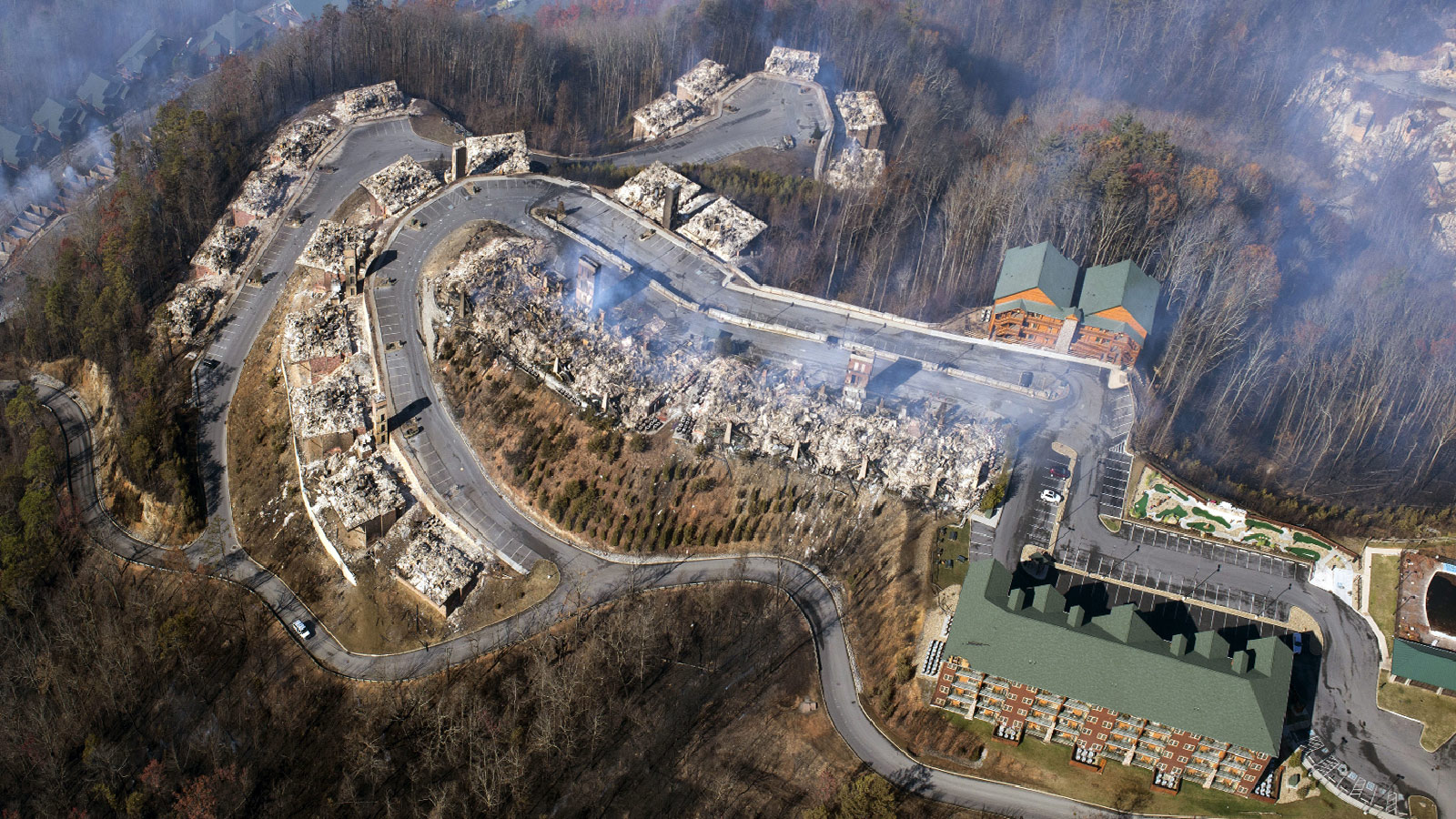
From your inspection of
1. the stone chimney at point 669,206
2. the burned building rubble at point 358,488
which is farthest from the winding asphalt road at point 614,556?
the burned building rubble at point 358,488

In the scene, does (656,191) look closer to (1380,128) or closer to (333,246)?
(333,246)

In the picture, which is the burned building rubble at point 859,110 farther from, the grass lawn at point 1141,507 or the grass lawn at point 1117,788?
the grass lawn at point 1117,788

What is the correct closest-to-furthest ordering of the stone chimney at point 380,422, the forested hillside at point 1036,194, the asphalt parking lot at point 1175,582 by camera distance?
the asphalt parking lot at point 1175,582
the stone chimney at point 380,422
the forested hillside at point 1036,194

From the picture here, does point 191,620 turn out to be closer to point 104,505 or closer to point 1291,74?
point 104,505

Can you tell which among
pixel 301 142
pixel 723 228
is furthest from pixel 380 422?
pixel 301 142

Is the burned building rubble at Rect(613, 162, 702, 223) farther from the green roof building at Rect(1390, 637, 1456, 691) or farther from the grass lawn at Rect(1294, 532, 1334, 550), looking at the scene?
the green roof building at Rect(1390, 637, 1456, 691)

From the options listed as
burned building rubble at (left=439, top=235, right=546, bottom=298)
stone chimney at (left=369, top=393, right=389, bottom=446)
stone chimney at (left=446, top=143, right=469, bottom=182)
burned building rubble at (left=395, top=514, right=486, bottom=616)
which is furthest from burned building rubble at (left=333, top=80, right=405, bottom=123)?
burned building rubble at (left=395, top=514, right=486, bottom=616)

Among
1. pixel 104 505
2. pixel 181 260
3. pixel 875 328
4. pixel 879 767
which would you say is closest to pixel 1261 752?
pixel 879 767
